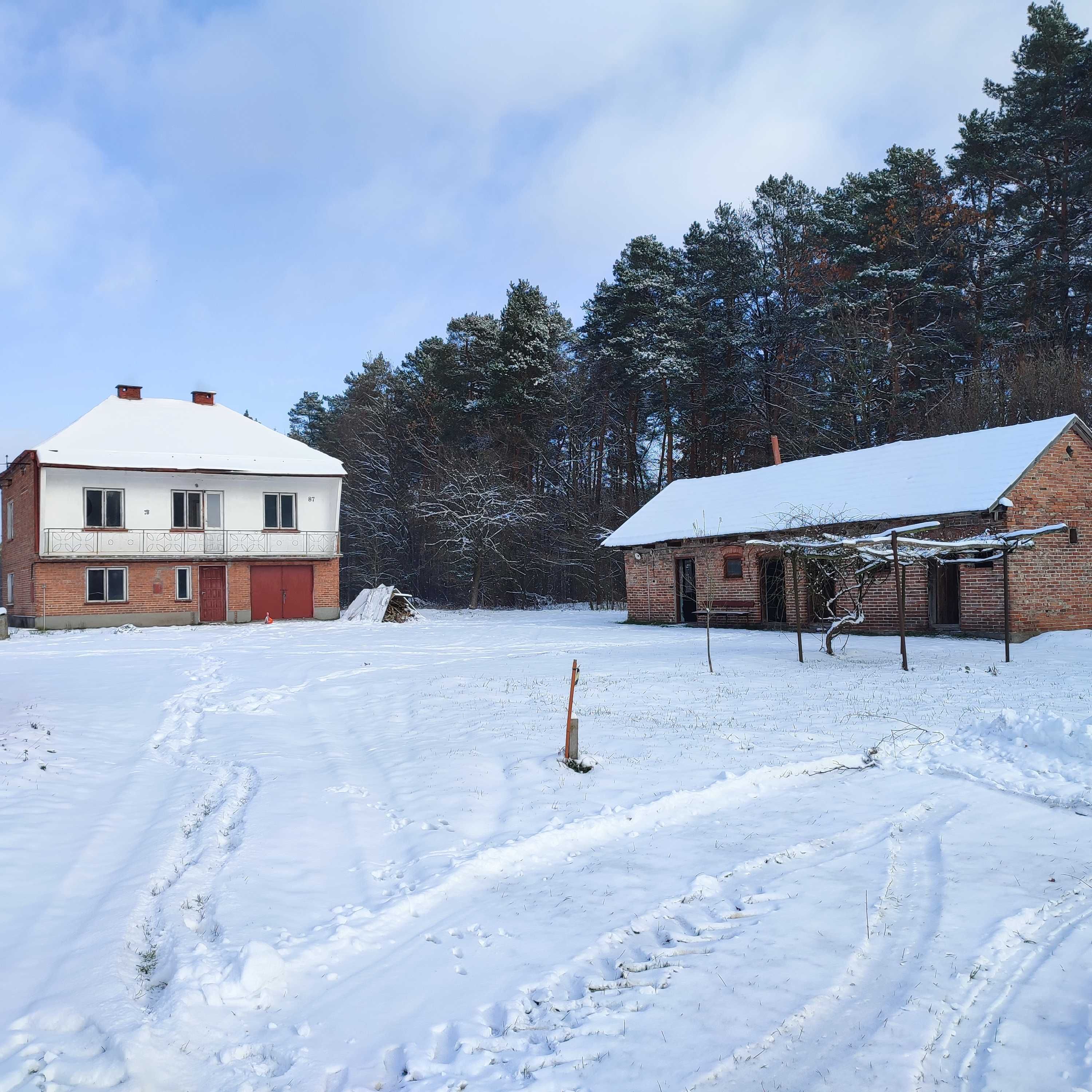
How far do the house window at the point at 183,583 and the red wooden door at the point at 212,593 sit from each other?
0.31 m

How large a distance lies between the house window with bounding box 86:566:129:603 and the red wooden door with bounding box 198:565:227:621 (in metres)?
2.39

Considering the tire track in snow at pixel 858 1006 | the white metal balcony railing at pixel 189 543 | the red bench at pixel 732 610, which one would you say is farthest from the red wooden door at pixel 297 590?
the tire track in snow at pixel 858 1006

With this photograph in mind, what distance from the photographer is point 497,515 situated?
38.6 meters

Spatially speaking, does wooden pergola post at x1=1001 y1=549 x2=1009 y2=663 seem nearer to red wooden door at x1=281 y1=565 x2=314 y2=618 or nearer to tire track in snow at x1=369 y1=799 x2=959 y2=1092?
tire track in snow at x1=369 y1=799 x2=959 y2=1092

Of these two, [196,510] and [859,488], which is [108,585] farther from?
[859,488]

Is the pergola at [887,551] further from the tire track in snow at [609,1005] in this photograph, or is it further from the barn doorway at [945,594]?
the tire track in snow at [609,1005]

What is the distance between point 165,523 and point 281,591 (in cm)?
473

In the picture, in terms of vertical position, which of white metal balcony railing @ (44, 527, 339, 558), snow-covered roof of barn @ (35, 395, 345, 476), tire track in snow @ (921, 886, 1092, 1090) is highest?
snow-covered roof of barn @ (35, 395, 345, 476)

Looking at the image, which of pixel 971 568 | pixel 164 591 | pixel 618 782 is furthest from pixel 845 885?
pixel 164 591

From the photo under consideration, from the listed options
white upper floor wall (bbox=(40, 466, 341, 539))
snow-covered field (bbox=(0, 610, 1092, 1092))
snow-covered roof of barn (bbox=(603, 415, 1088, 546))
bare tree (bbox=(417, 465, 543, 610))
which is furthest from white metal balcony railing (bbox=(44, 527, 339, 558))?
snow-covered field (bbox=(0, 610, 1092, 1092))

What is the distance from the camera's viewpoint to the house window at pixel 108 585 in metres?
28.6

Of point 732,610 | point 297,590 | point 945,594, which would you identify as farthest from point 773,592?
point 297,590

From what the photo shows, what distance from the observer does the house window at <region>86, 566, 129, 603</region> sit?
28.6 m

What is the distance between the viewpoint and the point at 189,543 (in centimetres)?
2989
